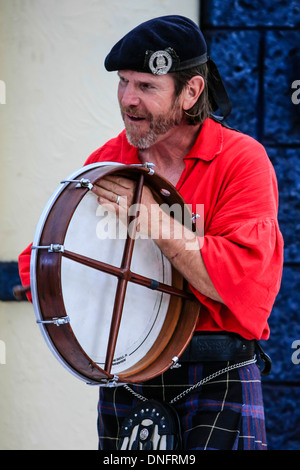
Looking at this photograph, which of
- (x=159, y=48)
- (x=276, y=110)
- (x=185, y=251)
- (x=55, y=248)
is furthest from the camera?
(x=276, y=110)

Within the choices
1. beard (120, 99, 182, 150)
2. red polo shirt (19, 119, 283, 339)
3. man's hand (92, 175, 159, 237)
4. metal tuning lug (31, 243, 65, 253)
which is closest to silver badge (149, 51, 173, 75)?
beard (120, 99, 182, 150)

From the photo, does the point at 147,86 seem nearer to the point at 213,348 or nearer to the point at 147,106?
the point at 147,106

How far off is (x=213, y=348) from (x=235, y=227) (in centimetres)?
40

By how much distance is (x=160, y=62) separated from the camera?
2.28m

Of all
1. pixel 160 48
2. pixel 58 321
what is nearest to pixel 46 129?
pixel 160 48

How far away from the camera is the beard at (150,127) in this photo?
2.33 metres

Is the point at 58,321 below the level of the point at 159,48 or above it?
below

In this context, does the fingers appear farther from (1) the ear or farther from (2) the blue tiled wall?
(2) the blue tiled wall

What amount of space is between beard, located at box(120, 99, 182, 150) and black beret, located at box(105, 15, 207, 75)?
0.41ft

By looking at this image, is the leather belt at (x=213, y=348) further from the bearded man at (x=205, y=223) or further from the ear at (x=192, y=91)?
the ear at (x=192, y=91)

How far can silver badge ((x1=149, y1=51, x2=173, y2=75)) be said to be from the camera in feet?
7.41

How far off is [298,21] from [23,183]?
1.42 metres
